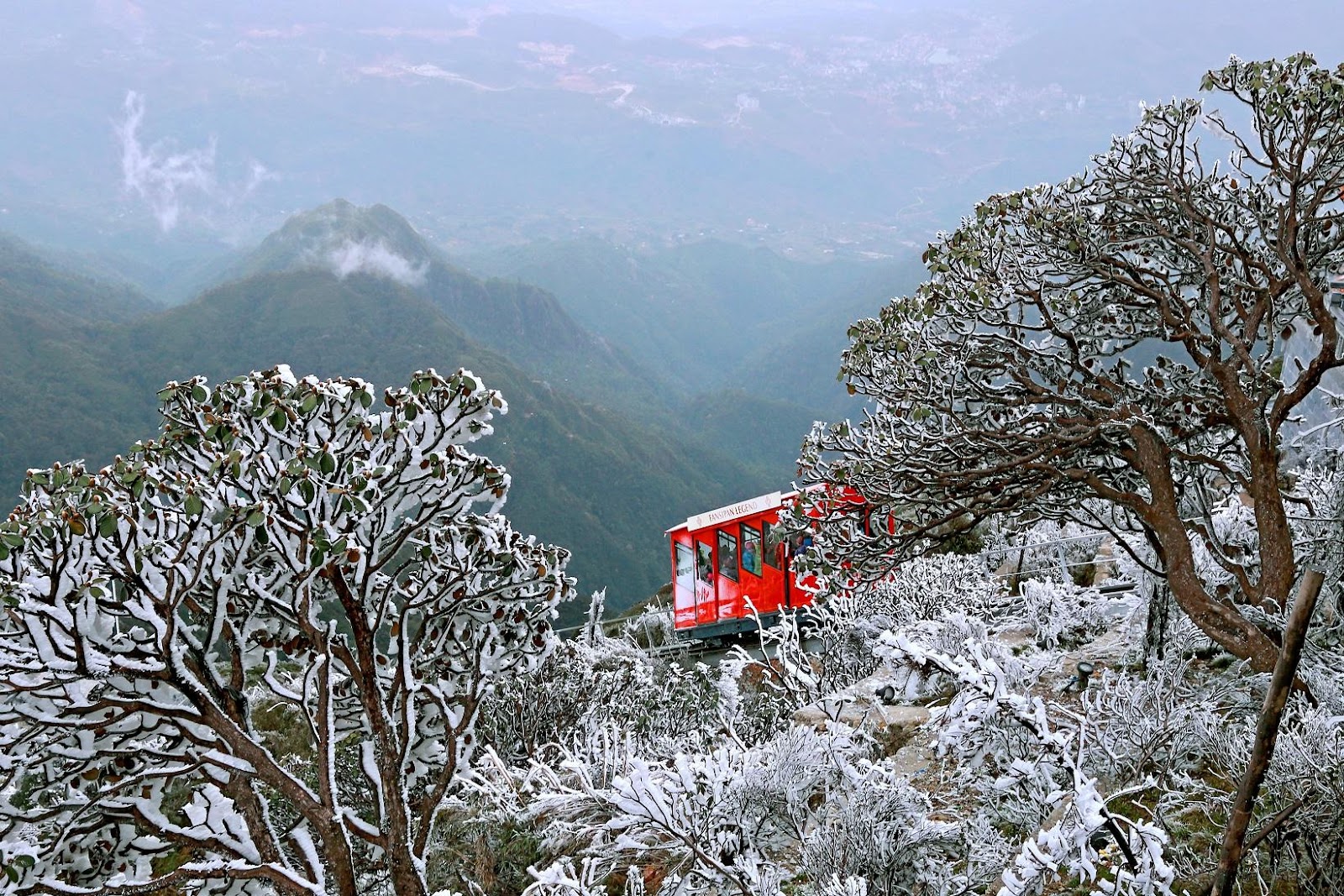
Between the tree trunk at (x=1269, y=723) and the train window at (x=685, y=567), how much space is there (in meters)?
17.9

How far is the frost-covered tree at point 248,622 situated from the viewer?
141 inches

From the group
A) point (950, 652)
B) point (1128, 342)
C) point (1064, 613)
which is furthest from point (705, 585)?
point (1128, 342)

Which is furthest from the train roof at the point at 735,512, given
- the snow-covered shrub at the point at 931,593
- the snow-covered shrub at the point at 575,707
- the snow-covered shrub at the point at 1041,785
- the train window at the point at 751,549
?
the snow-covered shrub at the point at 1041,785

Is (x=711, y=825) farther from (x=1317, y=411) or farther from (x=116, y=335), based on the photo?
(x=116, y=335)

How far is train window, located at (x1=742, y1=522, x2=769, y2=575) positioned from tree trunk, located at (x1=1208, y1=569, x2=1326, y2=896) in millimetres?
15978

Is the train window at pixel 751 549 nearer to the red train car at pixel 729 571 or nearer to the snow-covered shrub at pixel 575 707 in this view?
the red train car at pixel 729 571

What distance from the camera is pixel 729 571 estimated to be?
19266 mm

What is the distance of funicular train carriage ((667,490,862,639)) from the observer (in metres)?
18.0

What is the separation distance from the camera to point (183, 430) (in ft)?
13.8

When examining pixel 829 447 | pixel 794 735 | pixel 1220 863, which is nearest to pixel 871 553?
pixel 829 447

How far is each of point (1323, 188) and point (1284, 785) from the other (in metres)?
4.09

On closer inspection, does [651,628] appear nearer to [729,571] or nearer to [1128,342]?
[729,571]

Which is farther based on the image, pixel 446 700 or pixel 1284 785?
pixel 446 700

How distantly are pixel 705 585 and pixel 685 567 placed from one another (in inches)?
28.2
